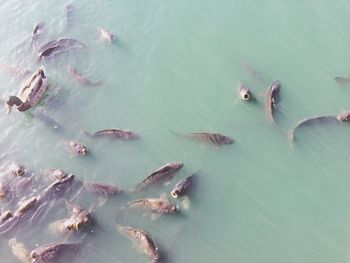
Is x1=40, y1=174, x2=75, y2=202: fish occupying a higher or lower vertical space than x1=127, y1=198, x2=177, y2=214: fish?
higher

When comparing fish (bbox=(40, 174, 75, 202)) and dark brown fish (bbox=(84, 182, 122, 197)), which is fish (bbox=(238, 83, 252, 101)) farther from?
fish (bbox=(40, 174, 75, 202))

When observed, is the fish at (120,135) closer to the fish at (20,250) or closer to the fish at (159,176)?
the fish at (159,176)

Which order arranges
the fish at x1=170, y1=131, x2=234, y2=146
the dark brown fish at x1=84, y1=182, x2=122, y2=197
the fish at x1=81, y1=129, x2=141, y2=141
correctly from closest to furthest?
1. the dark brown fish at x1=84, y1=182, x2=122, y2=197
2. the fish at x1=170, y1=131, x2=234, y2=146
3. the fish at x1=81, y1=129, x2=141, y2=141

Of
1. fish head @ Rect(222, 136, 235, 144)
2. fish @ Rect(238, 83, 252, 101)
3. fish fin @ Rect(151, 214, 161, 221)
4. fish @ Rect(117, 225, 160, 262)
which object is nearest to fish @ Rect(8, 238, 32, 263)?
fish @ Rect(117, 225, 160, 262)

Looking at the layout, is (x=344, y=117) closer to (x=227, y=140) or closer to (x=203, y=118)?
(x=227, y=140)

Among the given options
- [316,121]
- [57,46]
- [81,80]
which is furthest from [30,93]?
[316,121]

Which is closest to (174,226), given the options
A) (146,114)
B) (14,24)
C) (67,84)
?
(146,114)

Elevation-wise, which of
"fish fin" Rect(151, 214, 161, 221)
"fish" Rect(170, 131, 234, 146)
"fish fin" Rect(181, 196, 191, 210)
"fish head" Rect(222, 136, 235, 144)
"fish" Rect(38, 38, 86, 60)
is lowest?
"fish fin" Rect(181, 196, 191, 210)
